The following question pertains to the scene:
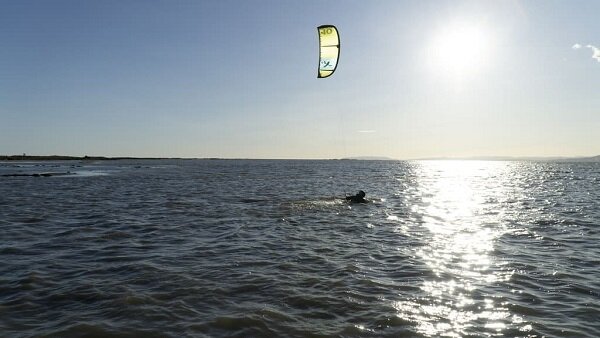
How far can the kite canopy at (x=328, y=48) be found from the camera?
16.0 metres

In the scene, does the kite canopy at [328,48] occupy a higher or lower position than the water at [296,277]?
higher

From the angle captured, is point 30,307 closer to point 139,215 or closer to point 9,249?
point 9,249

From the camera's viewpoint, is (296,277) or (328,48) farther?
(328,48)

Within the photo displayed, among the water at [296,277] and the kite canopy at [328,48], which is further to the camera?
the kite canopy at [328,48]

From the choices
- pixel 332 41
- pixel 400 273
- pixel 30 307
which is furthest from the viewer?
→ pixel 332 41

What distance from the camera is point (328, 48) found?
16.3 metres

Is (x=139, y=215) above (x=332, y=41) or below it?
below

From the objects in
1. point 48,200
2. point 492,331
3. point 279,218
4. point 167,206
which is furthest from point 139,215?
point 492,331

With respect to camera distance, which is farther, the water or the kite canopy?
the kite canopy

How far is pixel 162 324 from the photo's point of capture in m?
7.43

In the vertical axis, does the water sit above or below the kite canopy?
below

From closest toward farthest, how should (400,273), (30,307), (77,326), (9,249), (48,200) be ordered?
(77,326)
(30,307)
(400,273)
(9,249)
(48,200)

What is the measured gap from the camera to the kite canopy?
16.0 metres

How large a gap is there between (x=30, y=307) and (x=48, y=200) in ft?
75.8
